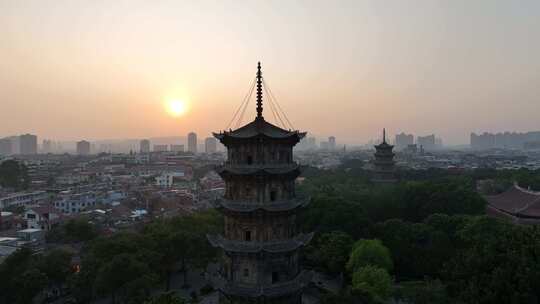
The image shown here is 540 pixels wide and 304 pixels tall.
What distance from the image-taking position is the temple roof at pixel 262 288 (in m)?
16.2

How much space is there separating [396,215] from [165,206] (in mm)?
29342

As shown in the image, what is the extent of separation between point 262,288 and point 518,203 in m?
32.0

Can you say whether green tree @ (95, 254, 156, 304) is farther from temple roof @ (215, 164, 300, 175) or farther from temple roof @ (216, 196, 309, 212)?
temple roof @ (215, 164, 300, 175)

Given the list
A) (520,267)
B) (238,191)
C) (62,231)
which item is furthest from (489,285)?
(62,231)

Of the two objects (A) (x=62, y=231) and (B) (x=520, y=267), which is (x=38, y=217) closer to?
(A) (x=62, y=231)

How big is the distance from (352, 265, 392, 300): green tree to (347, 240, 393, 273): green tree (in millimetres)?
1652

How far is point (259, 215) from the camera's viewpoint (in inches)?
645

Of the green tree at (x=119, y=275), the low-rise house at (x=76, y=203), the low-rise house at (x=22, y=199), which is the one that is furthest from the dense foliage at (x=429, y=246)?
the low-rise house at (x=22, y=199)

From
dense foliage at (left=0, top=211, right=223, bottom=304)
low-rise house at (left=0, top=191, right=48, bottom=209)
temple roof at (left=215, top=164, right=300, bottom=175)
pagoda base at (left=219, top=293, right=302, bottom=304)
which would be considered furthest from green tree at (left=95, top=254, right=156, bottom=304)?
low-rise house at (left=0, top=191, right=48, bottom=209)

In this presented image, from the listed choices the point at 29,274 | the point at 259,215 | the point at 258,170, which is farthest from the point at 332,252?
the point at 29,274

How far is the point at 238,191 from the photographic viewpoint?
1702cm

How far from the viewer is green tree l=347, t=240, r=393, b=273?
25.4m

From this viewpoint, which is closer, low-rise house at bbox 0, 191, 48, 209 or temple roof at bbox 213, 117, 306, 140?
temple roof at bbox 213, 117, 306, 140

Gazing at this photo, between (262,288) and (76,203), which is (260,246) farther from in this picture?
(76,203)
